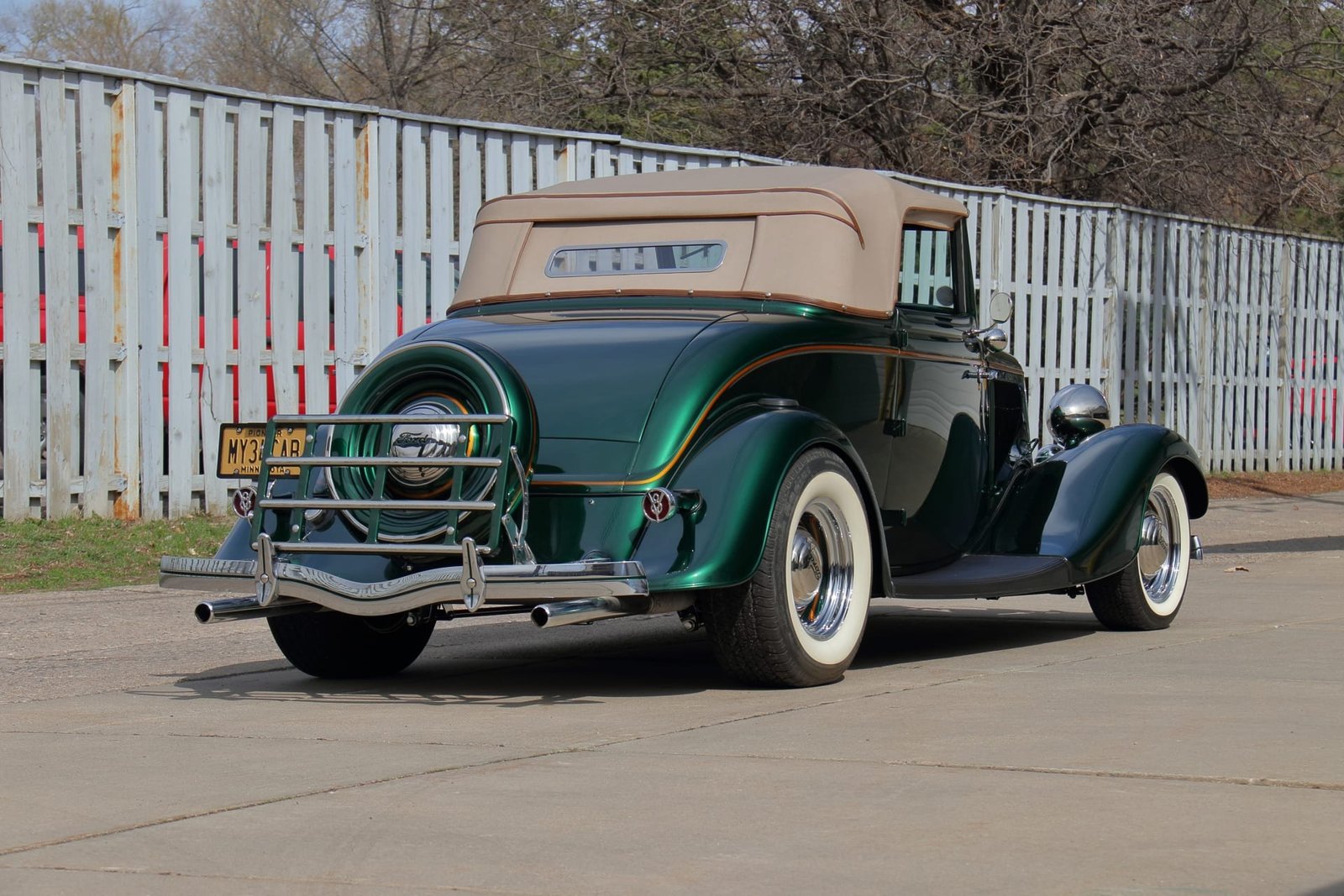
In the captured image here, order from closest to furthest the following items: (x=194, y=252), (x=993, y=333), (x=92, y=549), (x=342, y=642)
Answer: (x=342, y=642) → (x=993, y=333) → (x=92, y=549) → (x=194, y=252)

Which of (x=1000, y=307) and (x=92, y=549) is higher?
(x=1000, y=307)

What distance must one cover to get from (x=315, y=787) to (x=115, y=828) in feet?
1.95

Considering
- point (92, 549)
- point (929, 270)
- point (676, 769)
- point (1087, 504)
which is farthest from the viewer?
point (92, 549)

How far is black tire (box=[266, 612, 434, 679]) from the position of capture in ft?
23.0

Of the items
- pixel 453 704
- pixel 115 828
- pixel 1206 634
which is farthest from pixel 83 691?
pixel 1206 634

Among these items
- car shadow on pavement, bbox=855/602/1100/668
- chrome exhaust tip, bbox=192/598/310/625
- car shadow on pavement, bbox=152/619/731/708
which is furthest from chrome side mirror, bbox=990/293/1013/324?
chrome exhaust tip, bbox=192/598/310/625

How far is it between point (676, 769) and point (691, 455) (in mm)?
1592

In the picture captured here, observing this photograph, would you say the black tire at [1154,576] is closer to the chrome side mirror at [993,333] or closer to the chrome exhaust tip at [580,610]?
the chrome side mirror at [993,333]

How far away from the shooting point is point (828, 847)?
3.92 meters

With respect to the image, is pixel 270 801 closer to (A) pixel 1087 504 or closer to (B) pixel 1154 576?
(A) pixel 1087 504

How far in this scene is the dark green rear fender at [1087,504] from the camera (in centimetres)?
788

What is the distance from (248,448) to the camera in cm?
679

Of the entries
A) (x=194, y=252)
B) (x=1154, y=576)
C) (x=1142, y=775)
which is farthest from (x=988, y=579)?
(x=194, y=252)

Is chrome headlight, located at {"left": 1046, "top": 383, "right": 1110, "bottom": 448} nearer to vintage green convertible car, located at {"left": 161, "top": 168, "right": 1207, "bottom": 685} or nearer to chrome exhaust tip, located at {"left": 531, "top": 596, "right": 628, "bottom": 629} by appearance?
vintage green convertible car, located at {"left": 161, "top": 168, "right": 1207, "bottom": 685}
